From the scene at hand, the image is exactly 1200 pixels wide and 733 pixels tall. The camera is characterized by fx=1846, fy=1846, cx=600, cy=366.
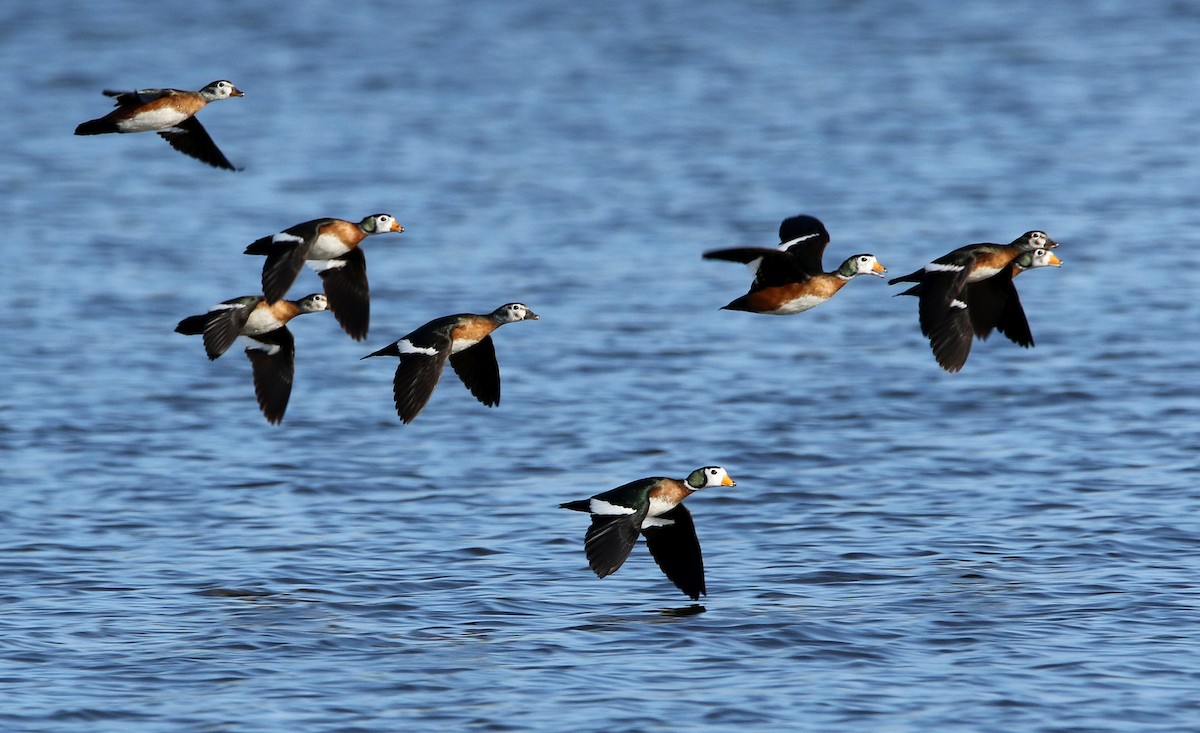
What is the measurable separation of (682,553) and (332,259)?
3242mm

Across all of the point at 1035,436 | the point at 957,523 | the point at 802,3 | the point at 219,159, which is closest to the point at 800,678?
the point at 957,523

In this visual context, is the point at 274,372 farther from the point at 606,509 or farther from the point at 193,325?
the point at 606,509

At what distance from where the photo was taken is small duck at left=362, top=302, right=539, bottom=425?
39.2 ft

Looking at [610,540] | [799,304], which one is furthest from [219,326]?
[799,304]

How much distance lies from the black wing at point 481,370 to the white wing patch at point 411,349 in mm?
751

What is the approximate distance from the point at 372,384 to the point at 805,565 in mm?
8524

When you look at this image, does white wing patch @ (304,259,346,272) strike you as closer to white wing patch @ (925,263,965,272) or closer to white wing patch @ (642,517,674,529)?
white wing patch @ (642,517,674,529)

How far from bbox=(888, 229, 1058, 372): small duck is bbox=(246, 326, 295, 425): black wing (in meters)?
4.90

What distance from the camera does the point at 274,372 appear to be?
46.9ft

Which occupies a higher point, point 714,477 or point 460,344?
point 460,344

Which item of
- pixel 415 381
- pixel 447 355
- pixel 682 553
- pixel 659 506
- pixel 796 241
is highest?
pixel 796 241

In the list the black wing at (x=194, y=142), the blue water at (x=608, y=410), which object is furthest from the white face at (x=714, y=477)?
the black wing at (x=194, y=142)

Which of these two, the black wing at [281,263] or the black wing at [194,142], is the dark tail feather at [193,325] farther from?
the black wing at [194,142]

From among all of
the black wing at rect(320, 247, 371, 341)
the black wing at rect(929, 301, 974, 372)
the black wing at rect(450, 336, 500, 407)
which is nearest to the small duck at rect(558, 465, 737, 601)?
the black wing at rect(450, 336, 500, 407)
